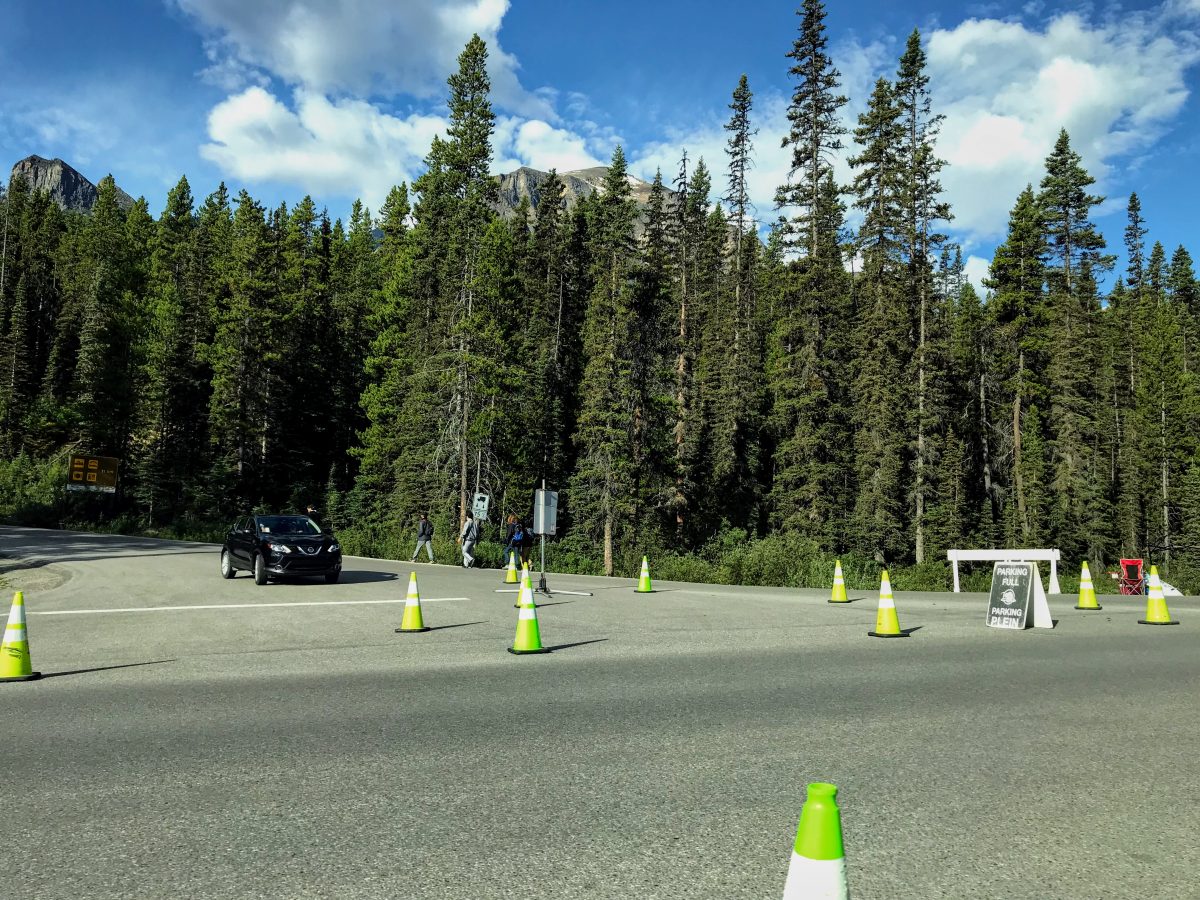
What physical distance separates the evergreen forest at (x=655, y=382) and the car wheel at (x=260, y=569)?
455 inches

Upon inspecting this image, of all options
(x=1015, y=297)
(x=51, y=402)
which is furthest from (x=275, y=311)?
(x=1015, y=297)

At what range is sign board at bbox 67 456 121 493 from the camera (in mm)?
53500

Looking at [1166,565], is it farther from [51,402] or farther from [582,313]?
[51,402]

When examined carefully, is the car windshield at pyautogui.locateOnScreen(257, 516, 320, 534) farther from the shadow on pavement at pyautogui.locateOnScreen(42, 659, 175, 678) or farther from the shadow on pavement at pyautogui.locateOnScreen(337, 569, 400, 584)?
the shadow on pavement at pyautogui.locateOnScreen(42, 659, 175, 678)

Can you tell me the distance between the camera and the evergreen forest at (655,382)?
40.2 metres

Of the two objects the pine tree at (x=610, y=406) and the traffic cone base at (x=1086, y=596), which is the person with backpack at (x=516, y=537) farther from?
the pine tree at (x=610, y=406)

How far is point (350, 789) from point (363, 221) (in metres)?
99.8

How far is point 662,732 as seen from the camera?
20.8ft

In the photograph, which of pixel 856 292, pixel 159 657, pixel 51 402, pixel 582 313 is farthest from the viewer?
pixel 51 402

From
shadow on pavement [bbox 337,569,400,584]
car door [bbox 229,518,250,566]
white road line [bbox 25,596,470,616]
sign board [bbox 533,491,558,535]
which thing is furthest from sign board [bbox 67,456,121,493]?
sign board [bbox 533,491,558,535]

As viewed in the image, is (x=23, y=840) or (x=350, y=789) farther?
(x=350, y=789)

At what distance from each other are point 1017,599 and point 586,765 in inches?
430

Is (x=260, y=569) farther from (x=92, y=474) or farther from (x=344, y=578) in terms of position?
(x=92, y=474)

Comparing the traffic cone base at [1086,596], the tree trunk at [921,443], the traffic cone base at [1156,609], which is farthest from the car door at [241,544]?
the tree trunk at [921,443]
